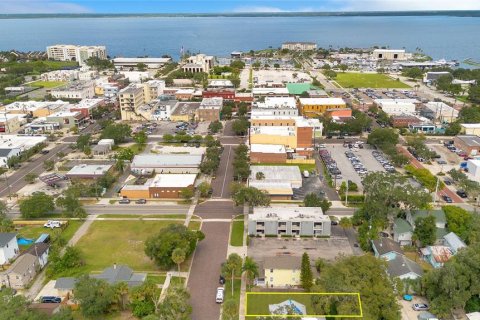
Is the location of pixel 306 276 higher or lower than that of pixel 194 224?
higher

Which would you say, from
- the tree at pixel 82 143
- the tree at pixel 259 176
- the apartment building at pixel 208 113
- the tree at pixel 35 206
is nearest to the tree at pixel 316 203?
the tree at pixel 259 176

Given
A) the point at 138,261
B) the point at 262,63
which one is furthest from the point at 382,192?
the point at 262,63

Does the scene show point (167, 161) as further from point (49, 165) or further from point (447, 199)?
point (447, 199)

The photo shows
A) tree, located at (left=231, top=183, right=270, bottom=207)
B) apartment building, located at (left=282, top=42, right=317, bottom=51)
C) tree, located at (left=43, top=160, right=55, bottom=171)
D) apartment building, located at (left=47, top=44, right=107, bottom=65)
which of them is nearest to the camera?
tree, located at (left=231, top=183, right=270, bottom=207)

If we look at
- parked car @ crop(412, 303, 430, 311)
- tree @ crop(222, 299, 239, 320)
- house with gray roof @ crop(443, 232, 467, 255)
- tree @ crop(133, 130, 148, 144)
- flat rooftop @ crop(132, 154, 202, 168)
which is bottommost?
parked car @ crop(412, 303, 430, 311)

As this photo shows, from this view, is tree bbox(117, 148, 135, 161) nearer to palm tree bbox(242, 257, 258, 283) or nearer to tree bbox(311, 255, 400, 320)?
palm tree bbox(242, 257, 258, 283)

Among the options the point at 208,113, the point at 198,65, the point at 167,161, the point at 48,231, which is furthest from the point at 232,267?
the point at 198,65

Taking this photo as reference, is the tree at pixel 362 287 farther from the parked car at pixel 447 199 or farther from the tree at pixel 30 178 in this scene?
the tree at pixel 30 178

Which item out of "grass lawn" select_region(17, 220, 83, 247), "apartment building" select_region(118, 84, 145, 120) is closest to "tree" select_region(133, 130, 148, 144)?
"apartment building" select_region(118, 84, 145, 120)

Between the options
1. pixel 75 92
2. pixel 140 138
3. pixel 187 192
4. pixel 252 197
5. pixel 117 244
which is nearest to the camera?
pixel 117 244
